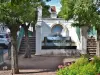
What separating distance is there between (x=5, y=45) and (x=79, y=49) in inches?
432

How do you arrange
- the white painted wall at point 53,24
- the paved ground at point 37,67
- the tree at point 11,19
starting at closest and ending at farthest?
the tree at point 11,19 → the paved ground at point 37,67 → the white painted wall at point 53,24

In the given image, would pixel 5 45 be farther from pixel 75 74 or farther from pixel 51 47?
pixel 75 74

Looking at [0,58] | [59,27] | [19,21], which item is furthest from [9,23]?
[59,27]

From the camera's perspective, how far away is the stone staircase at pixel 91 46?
24764 mm

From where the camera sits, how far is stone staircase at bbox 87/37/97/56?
2476 centimetres

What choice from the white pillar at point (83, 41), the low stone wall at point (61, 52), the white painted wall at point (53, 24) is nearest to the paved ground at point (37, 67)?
the low stone wall at point (61, 52)

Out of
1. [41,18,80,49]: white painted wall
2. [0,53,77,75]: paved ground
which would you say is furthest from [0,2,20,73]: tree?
[41,18,80,49]: white painted wall

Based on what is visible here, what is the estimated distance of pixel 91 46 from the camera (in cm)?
2525

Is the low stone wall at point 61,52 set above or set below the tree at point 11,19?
below

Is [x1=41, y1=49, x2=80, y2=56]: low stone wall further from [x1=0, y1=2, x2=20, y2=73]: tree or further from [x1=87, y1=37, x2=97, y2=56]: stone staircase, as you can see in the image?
[x1=0, y1=2, x2=20, y2=73]: tree

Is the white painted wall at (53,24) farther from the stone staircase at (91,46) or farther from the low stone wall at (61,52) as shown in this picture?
the low stone wall at (61,52)

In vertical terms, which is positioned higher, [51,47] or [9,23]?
[9,23]

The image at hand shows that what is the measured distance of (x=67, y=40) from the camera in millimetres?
26953

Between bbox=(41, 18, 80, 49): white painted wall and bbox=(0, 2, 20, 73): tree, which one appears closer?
bbox=(0, 2, 20, 73): tree
